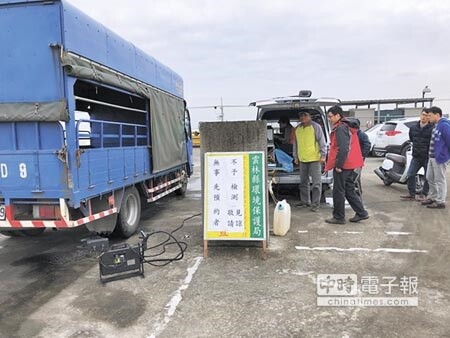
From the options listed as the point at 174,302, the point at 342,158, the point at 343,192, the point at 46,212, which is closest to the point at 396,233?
the point at 343,192

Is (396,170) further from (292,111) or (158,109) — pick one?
(158,109)

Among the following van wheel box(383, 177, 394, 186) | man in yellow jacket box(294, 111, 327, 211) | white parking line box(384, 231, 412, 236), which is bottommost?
white parking line box(384, 231, 412, 236)

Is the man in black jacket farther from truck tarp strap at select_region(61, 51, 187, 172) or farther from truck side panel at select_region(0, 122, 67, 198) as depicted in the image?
truck side panel at select_region(0, 122, 67, 198)

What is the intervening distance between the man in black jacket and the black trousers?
226cm

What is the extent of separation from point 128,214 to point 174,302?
2.48 m

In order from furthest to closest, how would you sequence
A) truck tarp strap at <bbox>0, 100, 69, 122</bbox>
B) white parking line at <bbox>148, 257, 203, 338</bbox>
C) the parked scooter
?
the parked scooter, truck tarp strap at <bbox>0, 100, 69, 122</bbox>, white parking line at <bbox>148, 257, 203, 338</bbox>

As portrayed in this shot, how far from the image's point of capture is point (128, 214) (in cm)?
583

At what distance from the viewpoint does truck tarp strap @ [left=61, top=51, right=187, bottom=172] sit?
4372mm

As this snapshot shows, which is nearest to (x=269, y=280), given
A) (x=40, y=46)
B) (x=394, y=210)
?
(x=40, y=46)

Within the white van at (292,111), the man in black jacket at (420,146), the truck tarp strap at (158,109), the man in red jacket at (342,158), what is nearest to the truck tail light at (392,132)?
the man in black jacket at (420,146)

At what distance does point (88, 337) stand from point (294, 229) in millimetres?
3581

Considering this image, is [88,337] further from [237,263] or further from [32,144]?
[32,144]

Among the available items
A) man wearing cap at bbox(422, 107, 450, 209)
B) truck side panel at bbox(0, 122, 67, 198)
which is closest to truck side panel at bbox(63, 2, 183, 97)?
truck side panel at bbox(0, 122, 67, 198)

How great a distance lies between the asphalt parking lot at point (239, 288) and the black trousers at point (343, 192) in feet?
1.04
